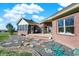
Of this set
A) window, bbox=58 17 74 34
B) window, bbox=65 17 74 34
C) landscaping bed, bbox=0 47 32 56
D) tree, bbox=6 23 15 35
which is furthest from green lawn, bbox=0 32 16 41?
window, bbox=65 17 74 34

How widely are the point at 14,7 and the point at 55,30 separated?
393 centimetres

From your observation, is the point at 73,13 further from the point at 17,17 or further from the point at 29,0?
the point at 17,17

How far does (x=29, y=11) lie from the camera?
14586 mm

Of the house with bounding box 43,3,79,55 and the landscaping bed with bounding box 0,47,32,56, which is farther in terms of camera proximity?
the landscaping bed with bounding box 0,47,32,56

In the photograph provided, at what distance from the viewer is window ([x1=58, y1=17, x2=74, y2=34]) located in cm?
1184

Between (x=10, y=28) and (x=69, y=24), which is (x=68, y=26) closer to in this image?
(x=69, y=24)

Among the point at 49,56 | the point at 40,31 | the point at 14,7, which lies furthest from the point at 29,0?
the point at 40,31

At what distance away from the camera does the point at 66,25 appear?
1284cm

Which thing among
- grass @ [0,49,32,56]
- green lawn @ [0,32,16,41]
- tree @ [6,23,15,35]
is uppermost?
tree @ [6,23,15,35]

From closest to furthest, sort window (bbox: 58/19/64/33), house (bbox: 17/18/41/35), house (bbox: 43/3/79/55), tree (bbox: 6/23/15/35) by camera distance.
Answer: house (bbox: 43/3/79/55) < window (bbox: 58/19/64/33) < tree (bbox: 6/23/15/35) < house (bbox: 17/18/41/35)

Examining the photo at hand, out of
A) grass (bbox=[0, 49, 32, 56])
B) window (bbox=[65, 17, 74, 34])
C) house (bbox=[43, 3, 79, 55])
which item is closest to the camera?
house (bbox=[43, 3, 79, 55])

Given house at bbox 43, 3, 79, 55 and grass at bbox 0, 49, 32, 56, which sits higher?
house at bbox 43, 3, 79, 55

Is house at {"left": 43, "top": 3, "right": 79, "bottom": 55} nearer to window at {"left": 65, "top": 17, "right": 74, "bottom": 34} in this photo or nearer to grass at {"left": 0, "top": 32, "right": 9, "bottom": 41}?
window at {"left": 65, "top": 17, "right": 74, "bottom": 34}

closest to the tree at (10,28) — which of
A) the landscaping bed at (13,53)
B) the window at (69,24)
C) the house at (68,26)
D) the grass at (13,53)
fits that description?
the landscaping bed at (13,53)
